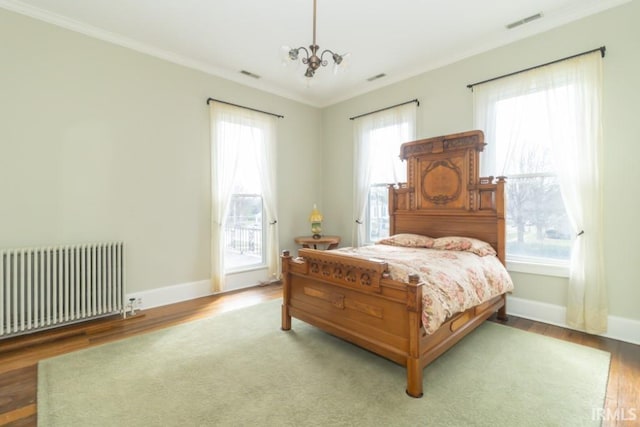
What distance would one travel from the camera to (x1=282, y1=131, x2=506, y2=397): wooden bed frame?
6.61 ft

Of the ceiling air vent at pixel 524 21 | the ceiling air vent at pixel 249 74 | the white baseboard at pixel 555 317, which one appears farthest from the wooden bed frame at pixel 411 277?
the ceiling air vent at pixel 249 74

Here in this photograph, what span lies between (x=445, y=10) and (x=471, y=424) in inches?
138

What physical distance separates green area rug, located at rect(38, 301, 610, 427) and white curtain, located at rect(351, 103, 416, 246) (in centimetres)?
245

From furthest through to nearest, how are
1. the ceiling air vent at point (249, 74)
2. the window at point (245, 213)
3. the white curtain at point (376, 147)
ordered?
the window at point (245, 213) < the white curtain at point (376, 147) < the ceiling air vent at point (249, 74)

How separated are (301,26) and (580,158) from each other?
3160mm

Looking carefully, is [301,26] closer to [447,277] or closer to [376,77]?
[376,77]

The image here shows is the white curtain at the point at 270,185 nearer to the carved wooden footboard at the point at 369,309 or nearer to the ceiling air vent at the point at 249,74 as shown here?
the ceiling air vent at the point at 249,74

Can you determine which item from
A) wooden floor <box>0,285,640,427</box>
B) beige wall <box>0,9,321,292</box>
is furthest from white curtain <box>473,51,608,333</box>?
beige wall <box>0,9,321,292</box>

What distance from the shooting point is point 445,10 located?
2941 mm

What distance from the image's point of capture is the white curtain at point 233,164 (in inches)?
162

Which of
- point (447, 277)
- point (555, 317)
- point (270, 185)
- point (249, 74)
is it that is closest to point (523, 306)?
point (555, 317)

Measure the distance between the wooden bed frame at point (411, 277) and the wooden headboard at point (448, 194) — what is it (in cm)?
1

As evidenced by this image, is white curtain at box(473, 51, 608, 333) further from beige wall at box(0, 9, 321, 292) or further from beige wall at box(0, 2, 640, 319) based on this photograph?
beige wall at box(0, 9, 321, 292)

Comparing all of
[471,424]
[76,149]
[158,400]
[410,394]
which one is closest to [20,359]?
[158,400]
